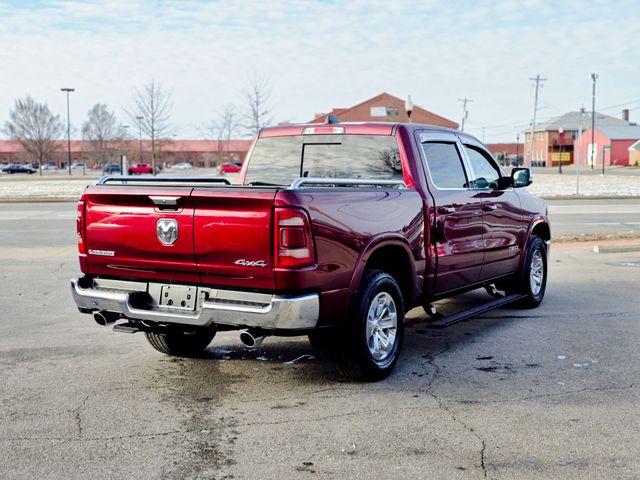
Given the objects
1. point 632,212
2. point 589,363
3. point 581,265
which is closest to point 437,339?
point 589,363

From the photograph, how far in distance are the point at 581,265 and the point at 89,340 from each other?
7.88 m

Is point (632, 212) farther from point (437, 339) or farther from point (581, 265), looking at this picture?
point (437, 339)

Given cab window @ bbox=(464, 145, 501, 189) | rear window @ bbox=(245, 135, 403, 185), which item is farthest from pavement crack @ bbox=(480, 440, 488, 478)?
cab window @ bbox=(464, 145, 501, 189)

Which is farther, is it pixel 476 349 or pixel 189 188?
pixel 476 349

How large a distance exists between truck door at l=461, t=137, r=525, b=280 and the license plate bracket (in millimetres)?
3205

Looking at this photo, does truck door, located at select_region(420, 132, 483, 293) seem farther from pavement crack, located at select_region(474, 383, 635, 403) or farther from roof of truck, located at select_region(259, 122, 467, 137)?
pavement crack, located at select_region(474, 383, 635, 403)

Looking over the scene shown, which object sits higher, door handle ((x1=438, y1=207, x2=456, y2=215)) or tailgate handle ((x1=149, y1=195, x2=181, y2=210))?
tailgate handle ((x1=149, y1=195, x2=181, y2=210))

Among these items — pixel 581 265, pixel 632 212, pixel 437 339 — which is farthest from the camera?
pixel 632 212

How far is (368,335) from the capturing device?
18.7 feet

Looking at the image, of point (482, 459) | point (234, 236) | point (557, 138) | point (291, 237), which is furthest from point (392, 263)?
point (557, 138)

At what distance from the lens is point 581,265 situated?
476 inches

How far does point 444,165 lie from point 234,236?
2.64 m

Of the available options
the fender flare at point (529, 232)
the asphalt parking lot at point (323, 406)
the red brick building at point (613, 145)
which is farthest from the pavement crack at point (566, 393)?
the red brick building at point (613, 145)

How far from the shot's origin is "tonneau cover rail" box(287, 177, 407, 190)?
16.9 feet
